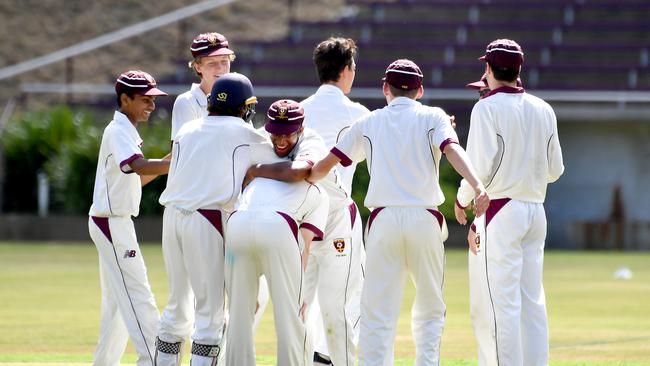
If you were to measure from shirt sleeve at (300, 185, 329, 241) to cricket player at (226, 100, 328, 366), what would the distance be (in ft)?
0.20

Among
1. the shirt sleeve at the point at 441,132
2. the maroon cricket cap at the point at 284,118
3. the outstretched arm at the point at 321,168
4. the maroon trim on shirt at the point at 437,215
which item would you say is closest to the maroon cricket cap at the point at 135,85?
the maroon cricket cap at the point at 284,118

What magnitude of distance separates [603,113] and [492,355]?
18.6 meters

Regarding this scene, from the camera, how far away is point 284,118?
8.24 metres

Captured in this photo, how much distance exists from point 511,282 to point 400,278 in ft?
2.59

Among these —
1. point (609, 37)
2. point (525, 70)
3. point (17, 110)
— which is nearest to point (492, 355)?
point (525, 70)

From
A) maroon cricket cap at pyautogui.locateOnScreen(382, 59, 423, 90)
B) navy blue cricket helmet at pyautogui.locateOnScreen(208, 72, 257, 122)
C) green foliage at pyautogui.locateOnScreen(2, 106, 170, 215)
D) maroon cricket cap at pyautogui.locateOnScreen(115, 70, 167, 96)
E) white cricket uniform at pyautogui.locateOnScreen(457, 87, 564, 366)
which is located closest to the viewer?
navy blue cricket helmet at pyautogui.locateOnScreen(208, 72, 257, 122)

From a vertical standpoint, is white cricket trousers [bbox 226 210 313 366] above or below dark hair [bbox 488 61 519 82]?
below

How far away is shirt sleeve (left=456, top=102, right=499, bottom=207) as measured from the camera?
8617 mm

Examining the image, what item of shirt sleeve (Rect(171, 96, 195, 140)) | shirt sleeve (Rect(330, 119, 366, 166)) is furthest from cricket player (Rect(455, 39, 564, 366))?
shirt sleeve (Rect(171, 96, 195, 140))

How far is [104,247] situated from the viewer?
9094mm

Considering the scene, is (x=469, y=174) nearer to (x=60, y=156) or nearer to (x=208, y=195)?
(x=208, y=195)

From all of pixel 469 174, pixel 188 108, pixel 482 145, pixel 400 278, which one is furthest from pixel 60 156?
pixel 469 174

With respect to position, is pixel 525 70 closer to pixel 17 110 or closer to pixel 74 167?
pixel 74 167

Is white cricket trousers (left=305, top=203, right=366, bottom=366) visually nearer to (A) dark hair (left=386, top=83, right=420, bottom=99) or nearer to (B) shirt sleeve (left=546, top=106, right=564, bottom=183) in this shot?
(A) dark hair (left=386, top=83, right=420, bottom=99)
